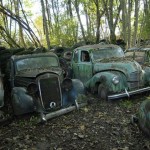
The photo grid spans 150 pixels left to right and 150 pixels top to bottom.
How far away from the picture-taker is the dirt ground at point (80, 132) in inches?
237

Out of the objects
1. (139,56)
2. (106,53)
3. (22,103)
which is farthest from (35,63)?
(139,56)

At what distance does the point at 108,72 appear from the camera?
973 cm

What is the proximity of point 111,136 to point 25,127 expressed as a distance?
6.83 feet

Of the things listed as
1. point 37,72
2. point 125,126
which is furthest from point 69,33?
point 125,126

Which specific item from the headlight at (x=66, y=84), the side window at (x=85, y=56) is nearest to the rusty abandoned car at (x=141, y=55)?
the side window at (x=85, y=56)

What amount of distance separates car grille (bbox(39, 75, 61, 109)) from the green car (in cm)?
173

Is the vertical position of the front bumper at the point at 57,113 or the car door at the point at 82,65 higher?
the car door at the point at 82,65

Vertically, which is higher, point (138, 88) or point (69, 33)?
point (69, 33)

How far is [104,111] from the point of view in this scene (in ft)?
27.7

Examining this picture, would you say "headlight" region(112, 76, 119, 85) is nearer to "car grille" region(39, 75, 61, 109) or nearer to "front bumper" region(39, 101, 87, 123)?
"front bumper" region(39, 101, 87, 123)

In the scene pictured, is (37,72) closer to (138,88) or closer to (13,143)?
(13,143)

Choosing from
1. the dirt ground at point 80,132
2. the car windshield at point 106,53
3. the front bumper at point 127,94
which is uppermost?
the car windshield at point 106,53

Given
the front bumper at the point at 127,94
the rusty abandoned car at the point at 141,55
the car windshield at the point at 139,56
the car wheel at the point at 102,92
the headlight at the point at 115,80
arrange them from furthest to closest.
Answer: the car windshield at the point at 139,56, the rusty abandoned car at the point at 141,55, the car wheel at the point at 102,92, the headlight at the point at 115,80, the front bumper at the point at 127,94

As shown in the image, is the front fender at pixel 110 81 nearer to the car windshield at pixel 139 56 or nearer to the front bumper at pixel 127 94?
the front bumper at pixel 127 94
